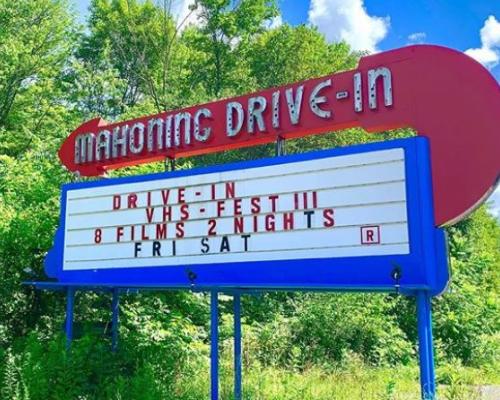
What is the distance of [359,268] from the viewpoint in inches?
261

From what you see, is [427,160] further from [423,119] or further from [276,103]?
[276,103]

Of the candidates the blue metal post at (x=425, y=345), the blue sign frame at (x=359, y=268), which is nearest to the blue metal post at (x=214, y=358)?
the blue sign frame at (x=359, y=268)

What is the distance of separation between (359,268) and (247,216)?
1.66m

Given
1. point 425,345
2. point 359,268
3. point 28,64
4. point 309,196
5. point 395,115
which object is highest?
point 28,64

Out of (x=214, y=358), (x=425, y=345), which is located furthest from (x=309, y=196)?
(x=214, y=358)

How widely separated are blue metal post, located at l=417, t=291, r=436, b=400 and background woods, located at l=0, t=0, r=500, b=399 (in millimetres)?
318

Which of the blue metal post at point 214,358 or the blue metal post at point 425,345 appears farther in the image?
the blue metal post at point 214,358

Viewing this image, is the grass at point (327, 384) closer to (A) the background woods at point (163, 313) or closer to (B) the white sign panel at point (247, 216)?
(A) the background woods at point (163, 313)

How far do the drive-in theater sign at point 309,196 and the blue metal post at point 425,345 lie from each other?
0.02 m

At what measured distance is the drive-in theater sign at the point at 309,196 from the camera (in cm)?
645

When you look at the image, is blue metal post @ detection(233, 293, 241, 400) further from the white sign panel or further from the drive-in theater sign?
the white sign panel

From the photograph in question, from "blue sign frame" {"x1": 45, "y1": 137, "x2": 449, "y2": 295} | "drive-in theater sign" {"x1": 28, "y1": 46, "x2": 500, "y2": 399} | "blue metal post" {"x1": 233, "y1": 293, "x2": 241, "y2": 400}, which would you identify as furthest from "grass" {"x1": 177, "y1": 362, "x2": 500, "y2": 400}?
"blue sign frame" {"x1": 45, "y1": 137, "x2": 449, "y2": 295}

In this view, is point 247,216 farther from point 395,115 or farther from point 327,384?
point 327,384

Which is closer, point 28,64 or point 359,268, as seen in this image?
point 359,268
